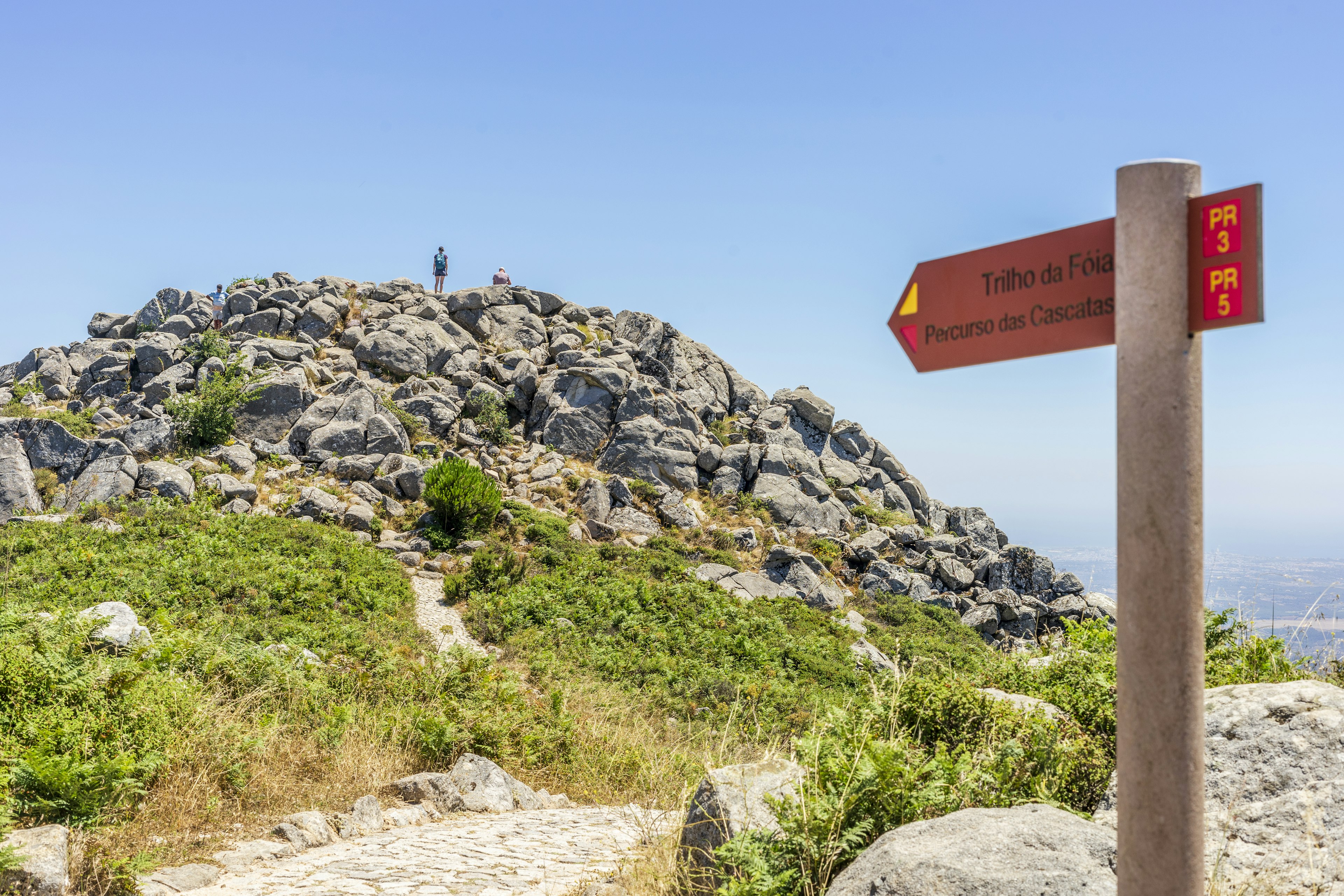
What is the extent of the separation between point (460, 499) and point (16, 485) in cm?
1094

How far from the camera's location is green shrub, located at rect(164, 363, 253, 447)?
22.9 meters

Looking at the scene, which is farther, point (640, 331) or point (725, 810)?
point (640, 331)

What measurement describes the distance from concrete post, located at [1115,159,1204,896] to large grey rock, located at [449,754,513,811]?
6085mm

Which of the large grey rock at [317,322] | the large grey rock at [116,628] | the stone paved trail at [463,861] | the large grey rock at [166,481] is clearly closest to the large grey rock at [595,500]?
the large grey rock at [166,481]

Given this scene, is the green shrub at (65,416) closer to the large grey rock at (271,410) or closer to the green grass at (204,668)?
the large grey rock at (271,410)

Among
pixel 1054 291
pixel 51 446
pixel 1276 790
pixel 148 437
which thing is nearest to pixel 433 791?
pixel 1276 790

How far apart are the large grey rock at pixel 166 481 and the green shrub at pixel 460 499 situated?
590 centimetres

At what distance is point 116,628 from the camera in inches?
329

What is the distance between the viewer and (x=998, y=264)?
8.63ft

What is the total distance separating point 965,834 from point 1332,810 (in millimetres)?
1926

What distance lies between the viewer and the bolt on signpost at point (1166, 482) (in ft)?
7.04

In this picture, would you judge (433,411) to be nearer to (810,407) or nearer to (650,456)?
(650,456)

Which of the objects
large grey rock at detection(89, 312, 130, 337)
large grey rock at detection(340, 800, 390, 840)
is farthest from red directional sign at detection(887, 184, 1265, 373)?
large grey rock at detection(89, 312, 130, 337)

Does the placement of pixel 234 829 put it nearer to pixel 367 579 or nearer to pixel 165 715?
pixel 165 715
